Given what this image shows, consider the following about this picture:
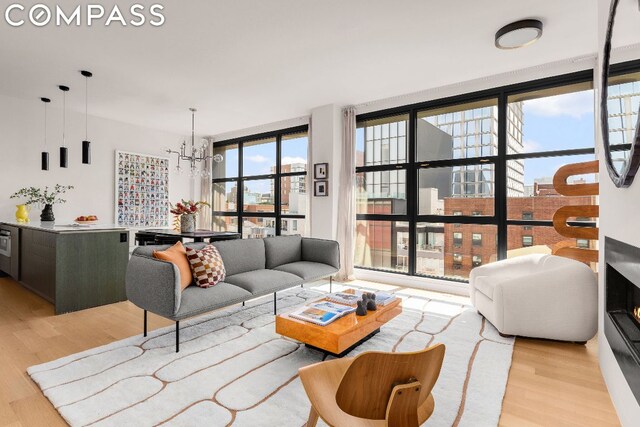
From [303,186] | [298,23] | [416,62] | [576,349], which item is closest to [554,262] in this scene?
[576,349]

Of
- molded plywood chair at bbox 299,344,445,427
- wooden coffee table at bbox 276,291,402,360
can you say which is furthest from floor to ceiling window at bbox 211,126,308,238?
molded plywood chair at bbox 299,344,445,427

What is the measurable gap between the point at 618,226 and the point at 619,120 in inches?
22.8

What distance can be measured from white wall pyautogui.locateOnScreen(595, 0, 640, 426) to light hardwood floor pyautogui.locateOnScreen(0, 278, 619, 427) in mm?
133

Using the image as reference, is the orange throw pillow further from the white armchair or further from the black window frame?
the black window frame

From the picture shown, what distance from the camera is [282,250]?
4227mm

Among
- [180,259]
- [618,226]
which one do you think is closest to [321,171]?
[180,259]

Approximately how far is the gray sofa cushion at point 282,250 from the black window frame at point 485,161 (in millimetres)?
1339

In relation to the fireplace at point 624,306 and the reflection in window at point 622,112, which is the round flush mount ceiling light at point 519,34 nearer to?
the reflection in window at point 622,112

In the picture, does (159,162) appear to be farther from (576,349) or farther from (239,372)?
(576,349)

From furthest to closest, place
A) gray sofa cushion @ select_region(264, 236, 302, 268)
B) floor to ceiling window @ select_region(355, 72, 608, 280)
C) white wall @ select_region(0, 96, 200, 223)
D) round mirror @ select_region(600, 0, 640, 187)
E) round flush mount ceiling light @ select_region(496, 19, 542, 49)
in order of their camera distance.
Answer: white wall @ select_region(0, 96, 200, 223) < gray sofa cushion @ select_region(264, 236, 302, 268) < floor to ceiling window @ select_region(355, 72, 608, 280) < round flush mount ceiling light @ select_region(496, 19, 542, 49) < round mirror @ select_region(600, 0, 640, 187)

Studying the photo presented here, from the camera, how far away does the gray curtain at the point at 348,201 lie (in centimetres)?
514

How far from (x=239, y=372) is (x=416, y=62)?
11.4ft

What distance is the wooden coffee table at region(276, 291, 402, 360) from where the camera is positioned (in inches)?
86.0

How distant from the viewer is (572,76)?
3.72 metres
